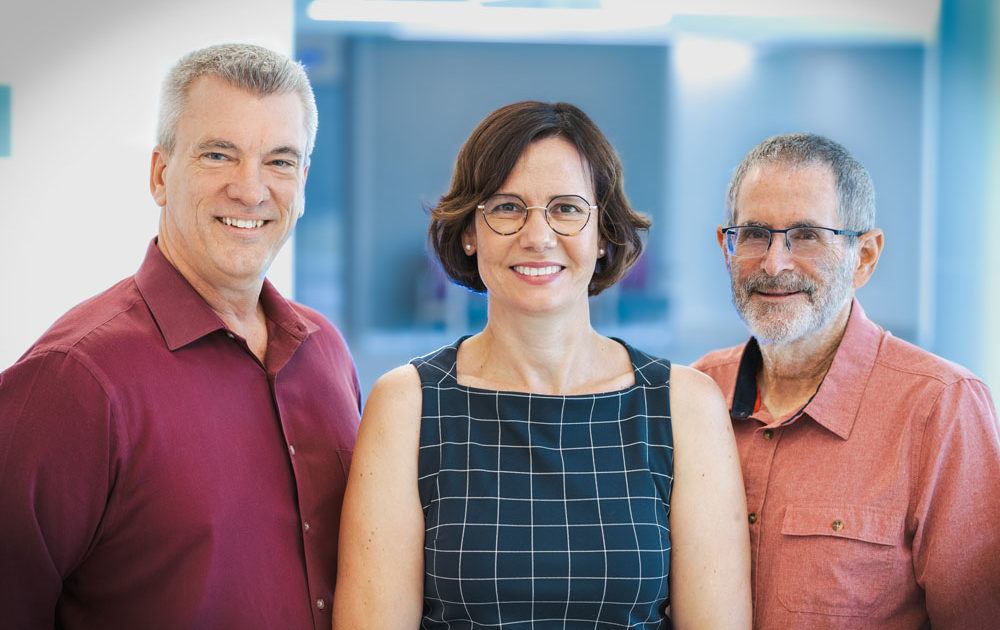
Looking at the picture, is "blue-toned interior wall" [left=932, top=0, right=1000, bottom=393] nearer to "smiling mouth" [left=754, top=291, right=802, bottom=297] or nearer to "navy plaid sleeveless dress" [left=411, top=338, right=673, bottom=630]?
"smiling mouth" [left=754, top=291, right=802, bottom=297]

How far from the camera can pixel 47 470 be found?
153cm

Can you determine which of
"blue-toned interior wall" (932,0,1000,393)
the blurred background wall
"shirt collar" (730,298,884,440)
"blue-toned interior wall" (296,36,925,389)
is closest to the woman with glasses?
"shirt collar" (730,298,884,440)

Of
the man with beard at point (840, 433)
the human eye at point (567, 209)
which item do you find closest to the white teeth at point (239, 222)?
the human eye at point (567, 209)

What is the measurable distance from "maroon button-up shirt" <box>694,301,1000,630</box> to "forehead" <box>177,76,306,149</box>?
3.76 feet

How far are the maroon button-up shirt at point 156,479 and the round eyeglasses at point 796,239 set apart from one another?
37.8 inches

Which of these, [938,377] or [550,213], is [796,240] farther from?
[550,213]

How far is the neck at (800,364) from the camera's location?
202cm

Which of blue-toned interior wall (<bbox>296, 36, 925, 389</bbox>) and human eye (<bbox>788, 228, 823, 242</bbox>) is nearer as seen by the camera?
human eye (<bbox>788, 228, 823, 242</bbox>)

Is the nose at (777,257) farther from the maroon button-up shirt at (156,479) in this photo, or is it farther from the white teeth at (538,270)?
the maroon button-up shirt at (156,479)

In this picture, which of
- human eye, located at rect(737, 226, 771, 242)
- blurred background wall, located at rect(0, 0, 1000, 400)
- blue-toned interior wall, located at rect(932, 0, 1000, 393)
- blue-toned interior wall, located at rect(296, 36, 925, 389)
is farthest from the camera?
blue-toned interior wall, located at rect(296, 36, 925, 389)

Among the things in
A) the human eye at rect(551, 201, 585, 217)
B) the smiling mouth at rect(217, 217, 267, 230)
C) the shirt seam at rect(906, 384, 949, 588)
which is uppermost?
the human eye at rect(551, 201, 585, 217)

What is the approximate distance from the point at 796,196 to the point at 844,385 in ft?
1.25

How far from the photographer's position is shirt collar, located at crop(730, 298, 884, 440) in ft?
6.22

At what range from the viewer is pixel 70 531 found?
155 centimetres
